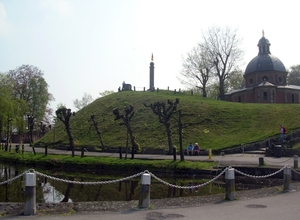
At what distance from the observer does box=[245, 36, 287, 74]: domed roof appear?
63216mm

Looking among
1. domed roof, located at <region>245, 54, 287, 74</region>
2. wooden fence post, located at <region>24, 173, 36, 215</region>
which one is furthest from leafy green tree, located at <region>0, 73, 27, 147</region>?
domed roof, located at <region>245, 54, 287, 74</region>

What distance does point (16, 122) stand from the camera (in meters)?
41.8

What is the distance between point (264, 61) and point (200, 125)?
30737 millimetres

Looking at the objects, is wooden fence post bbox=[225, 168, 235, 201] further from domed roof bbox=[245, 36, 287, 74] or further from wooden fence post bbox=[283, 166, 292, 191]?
domed roof bbox=[245, 36, 287, 74]

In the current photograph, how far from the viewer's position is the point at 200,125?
135ft

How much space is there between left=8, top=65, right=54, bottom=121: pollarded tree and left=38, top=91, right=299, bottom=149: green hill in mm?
14240

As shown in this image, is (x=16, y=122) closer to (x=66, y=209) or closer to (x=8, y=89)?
(x=8, y=89)

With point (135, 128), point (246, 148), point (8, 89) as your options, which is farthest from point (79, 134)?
point (246, 148)

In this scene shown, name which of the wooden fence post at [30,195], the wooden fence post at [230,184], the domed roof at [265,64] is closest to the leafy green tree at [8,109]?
the wooden fence post at [30,195]

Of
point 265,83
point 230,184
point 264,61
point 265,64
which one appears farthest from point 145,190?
point 264,61

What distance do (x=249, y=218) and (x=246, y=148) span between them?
23.9m

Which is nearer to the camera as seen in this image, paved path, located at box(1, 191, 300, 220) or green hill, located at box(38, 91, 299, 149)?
paved path, located at box(1, 191, 300, 220)

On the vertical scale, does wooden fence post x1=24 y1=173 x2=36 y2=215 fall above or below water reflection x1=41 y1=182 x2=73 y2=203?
above

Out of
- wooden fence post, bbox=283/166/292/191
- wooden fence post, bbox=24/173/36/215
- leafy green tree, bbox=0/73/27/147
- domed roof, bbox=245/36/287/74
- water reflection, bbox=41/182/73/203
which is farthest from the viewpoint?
domed roof, bbox=245/36/287/74
